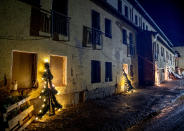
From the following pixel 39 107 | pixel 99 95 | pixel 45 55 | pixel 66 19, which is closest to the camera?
pixel 39 107

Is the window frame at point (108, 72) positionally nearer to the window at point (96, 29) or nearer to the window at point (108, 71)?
the window at point (108, 71)

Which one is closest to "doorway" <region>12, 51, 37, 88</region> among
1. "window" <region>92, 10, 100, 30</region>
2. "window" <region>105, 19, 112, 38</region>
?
"window" <region>92, 10, 100, 30</region>

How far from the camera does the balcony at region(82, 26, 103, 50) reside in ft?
29.0

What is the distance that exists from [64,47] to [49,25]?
4.73ft

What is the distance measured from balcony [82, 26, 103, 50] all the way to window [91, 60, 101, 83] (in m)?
1.18

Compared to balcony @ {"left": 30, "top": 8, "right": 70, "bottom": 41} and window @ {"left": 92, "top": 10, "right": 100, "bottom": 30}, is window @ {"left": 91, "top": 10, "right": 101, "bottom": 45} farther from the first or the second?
balcony @ {"left": 30, "top": 8, "right": 70, "bottom": 41}

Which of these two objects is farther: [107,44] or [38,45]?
[107,44]

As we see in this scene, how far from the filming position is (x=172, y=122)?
4.99 m

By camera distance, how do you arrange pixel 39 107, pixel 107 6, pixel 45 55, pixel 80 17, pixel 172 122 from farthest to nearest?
pixel 107 6 < pixel 80 17 < pixel 45 55 < pixel 39 107 < pixel 172 122

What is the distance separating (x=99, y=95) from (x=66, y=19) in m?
5.85

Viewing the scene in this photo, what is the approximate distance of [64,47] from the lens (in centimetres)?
739

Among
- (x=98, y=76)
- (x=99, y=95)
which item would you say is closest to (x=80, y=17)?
(x=98, y=76)

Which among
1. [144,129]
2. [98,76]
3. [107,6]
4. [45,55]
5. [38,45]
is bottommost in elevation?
[144,129]

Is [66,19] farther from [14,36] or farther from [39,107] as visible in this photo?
[39,107]
